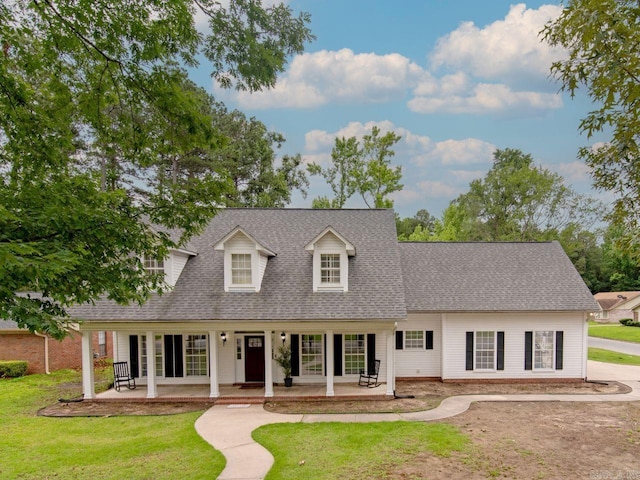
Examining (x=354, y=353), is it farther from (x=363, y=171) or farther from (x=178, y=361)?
(x=363, y=171)

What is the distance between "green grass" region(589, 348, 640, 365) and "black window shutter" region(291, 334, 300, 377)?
17.3 meters

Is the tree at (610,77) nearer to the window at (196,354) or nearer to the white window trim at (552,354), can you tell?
the white window trim at (552,354)

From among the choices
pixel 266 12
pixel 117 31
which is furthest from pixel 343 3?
pixel 117 31

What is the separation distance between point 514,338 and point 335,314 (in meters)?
7.93

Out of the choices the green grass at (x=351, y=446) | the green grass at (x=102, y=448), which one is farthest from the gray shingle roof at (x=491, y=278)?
the green grass at (x=102, y=448)

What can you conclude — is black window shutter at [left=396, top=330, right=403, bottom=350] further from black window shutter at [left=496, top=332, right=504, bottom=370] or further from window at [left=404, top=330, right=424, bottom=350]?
black window shutter at [left=496, top=332, right=504, bottom=370]

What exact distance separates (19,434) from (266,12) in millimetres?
12252

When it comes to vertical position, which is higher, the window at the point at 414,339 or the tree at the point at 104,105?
the tree at the point at 104,105

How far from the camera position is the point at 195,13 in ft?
21.2

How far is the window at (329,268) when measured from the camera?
14.6 metres

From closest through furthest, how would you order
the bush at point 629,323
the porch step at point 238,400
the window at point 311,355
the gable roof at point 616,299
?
the porch step at point 238,400 → the window at point 311,355 → the bush at point 629,323 → the gable roof at point 616,299

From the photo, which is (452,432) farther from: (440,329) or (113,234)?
(113,234)

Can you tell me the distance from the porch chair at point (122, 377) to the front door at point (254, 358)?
14.1 ft

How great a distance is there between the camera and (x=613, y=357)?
22.0m
